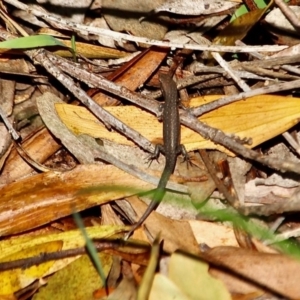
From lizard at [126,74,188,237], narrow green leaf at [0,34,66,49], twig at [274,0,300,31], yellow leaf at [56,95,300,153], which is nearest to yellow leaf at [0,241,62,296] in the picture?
lizard at [126,74,188,237]

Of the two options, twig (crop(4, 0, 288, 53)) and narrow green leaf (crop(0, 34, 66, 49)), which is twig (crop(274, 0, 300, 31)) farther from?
narrow green leaf (crop(0, 34, 66, 49))

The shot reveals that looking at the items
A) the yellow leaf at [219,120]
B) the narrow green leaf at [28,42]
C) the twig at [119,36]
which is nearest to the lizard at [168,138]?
the yellow leaf at [219,120]

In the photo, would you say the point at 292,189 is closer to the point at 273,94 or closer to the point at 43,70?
the point at 273,94

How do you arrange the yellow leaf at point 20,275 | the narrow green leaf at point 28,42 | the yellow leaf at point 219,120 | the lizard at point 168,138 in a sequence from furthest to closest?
the narrow green leaf at point 28,42, the yellow leaf at point 219,120, the lizard at point 168,138, the yellow leaf at point 20,275

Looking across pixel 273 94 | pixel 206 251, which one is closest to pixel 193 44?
pixel 273 94

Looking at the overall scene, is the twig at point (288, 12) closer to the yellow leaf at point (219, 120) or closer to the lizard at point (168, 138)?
the yellow leaf at point (219, 120)
